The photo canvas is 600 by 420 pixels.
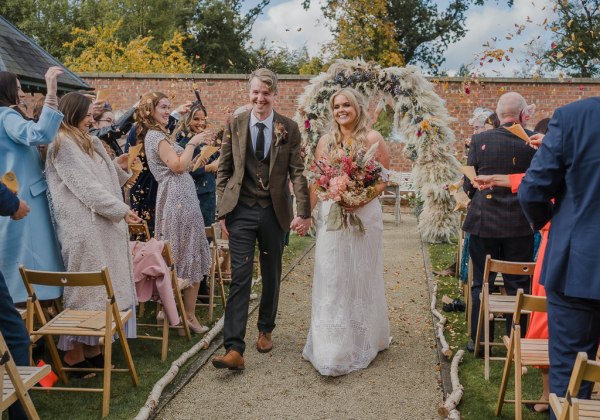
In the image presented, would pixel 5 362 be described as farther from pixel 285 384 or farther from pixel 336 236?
pixel 336 236

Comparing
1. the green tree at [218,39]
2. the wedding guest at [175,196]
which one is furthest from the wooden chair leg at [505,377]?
the green tree at [218,39]

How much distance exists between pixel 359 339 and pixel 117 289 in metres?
2.05

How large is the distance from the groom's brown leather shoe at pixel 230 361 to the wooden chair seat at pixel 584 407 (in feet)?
9.24

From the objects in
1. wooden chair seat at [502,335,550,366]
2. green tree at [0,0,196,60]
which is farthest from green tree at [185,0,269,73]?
wooden chair seat at [502,335,550,366]

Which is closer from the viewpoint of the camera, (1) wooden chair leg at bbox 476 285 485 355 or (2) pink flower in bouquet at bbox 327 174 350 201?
(2) pink flower in bouquet at bbox 327 174 350 201

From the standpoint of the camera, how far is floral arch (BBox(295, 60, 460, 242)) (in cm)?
1138

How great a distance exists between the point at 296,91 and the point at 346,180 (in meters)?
14.1

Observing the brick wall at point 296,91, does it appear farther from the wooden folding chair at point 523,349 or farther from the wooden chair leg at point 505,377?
the wooden folding chair at point 523,349

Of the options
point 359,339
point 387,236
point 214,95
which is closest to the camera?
point 359,339

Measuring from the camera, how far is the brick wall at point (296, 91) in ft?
59.2

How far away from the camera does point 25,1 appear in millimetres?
36719

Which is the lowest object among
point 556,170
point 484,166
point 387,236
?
point 387,236

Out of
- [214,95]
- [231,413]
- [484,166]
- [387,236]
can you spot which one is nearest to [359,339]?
[231,413]

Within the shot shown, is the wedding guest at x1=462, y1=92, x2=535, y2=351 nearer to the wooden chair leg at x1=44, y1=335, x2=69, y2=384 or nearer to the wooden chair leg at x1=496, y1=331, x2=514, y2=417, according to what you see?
the wooden chair leg at x1=496, y1=331, x2=514, y2=417
